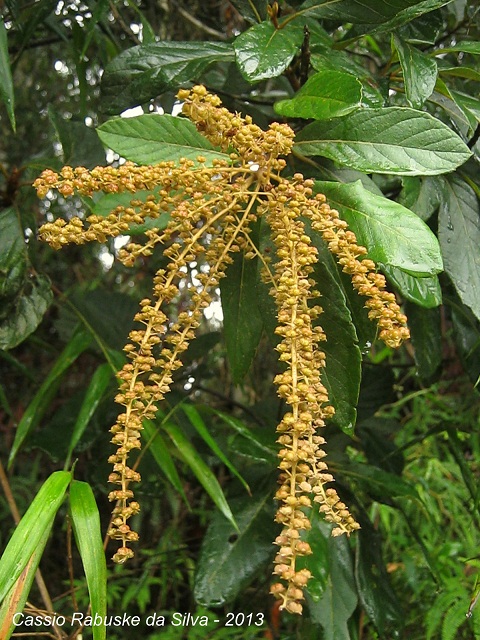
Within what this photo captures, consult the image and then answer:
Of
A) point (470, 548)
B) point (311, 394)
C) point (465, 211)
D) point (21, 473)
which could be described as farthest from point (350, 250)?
point (21, 473)

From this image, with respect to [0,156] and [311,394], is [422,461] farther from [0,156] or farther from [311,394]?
[0,156]

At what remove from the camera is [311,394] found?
533mm

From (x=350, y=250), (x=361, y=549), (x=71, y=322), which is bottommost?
(x=361, y=549)

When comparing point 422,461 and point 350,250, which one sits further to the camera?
point 422,461

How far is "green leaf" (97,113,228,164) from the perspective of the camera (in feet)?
2.46

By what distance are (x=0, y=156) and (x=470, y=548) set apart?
76.4 inches

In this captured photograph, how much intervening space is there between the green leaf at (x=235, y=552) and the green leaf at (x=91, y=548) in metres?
0.29

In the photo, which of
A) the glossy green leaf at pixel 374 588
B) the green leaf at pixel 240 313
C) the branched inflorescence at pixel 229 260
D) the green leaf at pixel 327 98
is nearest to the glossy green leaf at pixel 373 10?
the green leaf at pixel 327 98

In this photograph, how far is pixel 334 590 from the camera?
1.00m

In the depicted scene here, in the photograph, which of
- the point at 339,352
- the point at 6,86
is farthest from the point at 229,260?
the point at 6,86

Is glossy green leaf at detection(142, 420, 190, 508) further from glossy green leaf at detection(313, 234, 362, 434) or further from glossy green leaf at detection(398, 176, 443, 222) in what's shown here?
glossy green leaf at detection(398, 176, 443, 222)

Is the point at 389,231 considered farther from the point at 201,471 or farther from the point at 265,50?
the point at 201,471

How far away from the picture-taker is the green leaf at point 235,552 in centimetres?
95

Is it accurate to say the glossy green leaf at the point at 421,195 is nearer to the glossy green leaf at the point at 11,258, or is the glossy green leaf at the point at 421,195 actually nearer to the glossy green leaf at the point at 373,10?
the glossy green leaf at the point at 373,10
